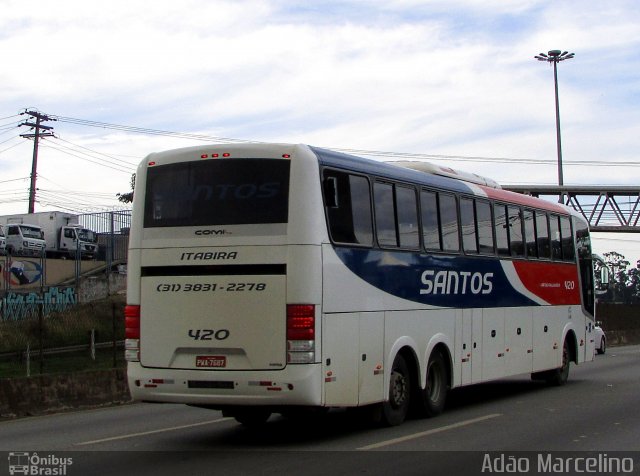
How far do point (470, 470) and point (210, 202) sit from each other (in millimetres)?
4546

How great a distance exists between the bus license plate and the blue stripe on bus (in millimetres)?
1932

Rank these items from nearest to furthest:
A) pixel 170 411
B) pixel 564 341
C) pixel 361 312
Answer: pixel 361 312
pixel 170 411
pixel 564 341

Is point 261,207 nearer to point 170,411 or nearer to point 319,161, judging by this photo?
point 319,161

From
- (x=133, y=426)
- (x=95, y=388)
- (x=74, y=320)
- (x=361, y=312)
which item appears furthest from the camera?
(x=74, y=320)

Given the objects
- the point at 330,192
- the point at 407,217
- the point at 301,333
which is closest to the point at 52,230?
the point at 407,217

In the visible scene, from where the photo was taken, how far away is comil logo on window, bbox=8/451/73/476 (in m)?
9.86

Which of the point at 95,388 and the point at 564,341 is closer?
the point at 95,388

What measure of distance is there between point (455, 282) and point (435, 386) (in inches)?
67.9

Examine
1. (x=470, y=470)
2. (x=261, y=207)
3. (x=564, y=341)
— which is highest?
(x=261, y=207)

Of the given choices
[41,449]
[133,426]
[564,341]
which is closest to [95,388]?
[133,426]

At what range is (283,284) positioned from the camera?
36.4 feet

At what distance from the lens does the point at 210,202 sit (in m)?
11.6

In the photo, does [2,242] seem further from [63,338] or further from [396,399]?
[396,399]

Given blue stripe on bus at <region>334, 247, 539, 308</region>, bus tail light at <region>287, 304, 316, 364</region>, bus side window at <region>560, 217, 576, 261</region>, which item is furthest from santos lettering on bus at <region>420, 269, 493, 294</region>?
bus side window at <region>560, 217, 576, 261</region>
